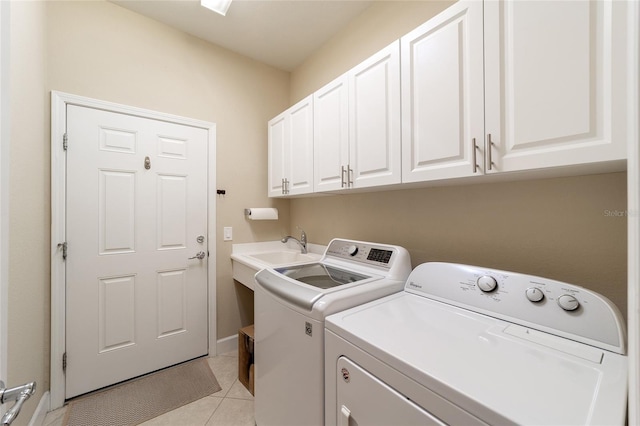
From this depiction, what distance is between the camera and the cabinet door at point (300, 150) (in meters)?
1.93

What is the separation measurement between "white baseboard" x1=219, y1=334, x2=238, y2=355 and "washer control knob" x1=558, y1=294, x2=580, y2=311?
2407 millimetres

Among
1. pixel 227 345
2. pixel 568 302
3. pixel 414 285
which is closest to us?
pixel 568 302

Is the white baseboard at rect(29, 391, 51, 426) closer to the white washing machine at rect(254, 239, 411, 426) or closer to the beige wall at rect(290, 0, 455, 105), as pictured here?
the white washing machine at rect(254, 239, 411, 426)

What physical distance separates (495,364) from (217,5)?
2.57 meters

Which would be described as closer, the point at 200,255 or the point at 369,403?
the point at 369,403

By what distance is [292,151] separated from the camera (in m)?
2.13

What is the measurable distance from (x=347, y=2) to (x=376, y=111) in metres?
1.14

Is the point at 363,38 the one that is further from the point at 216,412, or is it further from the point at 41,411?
the point at 41,411

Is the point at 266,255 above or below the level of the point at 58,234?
below

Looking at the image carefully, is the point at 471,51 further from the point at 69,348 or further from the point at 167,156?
the point at 69,348

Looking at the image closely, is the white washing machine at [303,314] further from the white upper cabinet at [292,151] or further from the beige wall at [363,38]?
the beige wall at [363,38]

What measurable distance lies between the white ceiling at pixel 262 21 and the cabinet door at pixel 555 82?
1405 mm

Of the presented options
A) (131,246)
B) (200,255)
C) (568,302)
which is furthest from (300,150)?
(568,302)

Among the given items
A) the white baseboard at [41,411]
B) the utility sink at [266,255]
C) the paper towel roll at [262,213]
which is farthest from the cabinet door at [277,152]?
the white baseboard at [41,411]
